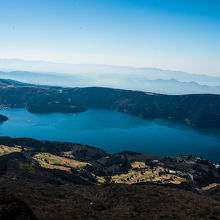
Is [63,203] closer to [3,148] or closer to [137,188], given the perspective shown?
[137,188]

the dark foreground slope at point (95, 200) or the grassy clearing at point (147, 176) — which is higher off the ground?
the dark foreground slope at point (95, 200)

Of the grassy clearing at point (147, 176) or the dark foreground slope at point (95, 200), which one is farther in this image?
the grassy clearing at point (147, 176)

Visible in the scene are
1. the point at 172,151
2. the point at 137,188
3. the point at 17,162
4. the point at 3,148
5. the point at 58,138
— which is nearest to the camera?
the point at 137,188

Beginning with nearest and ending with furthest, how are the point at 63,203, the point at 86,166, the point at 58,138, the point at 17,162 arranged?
the point at 63,203
the point at 17,162
the point at 86,166
the point at 58,138

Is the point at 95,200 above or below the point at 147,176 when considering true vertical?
above

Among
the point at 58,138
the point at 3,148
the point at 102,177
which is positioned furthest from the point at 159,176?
the point at 58,138

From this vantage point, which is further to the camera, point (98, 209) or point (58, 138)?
point (58, 138)

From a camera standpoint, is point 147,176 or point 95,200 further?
point 147,176

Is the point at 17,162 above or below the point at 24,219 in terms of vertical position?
below

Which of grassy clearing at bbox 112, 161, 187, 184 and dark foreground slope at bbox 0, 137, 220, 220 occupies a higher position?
dark foreground slope at bbox 0, 137, 220, 220

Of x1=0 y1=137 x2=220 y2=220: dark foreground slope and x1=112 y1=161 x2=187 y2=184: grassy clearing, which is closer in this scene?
x1=0 y1=137 x2=220 y2=220: dark foreground slope

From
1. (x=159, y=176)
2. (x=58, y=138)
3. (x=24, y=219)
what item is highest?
(x=24, y=219)
